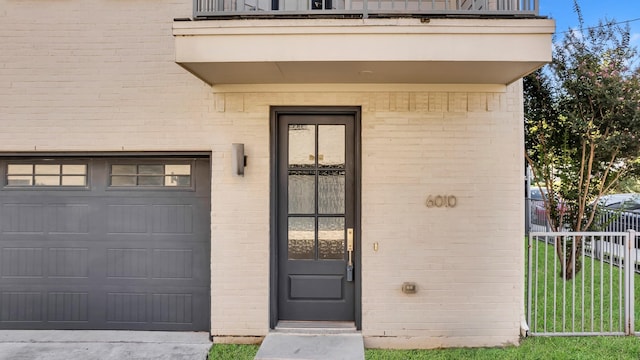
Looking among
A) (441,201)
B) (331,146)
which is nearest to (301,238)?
(331,146)

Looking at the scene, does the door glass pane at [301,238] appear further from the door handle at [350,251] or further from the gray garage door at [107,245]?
the gray garage door at [107,245]

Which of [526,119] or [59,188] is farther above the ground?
[526,119]

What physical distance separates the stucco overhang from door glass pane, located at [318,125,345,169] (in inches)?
40.7

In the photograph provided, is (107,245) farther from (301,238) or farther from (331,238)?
(331,238)

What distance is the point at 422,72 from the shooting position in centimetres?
378

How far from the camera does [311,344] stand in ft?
13.1

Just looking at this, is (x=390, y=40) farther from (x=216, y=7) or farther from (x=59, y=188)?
(x=59, y=188)

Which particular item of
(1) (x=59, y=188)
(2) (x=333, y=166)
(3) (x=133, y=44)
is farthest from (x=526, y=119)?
(1) (x=59, y=188)

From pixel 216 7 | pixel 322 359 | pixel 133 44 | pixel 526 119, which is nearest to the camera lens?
pixel 322 359

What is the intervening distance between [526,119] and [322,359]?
400cm

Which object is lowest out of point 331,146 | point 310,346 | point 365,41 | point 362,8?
point 310,346

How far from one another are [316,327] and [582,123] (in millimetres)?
3920

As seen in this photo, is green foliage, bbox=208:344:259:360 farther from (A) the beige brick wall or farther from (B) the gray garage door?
(B) the gray garage door

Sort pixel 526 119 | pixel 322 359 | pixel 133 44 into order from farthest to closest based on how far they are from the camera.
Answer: pixel 526 119, pixel 133 44, pixel 322 359
